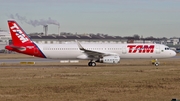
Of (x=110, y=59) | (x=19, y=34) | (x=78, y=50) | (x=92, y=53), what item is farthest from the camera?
(x=78, y=50)

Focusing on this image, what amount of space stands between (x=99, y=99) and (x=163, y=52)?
35.8 m

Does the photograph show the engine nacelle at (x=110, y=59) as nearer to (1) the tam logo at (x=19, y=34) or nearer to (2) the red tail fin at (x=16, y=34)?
(2) the red tail fin at (x=16, y=34)

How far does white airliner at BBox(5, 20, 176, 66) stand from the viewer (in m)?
52.4

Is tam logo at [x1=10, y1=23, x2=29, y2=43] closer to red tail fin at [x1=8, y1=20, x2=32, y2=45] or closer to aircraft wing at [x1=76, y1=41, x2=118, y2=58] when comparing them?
red tail fin at [x1=8, y1=20, x2=32, y2=45]

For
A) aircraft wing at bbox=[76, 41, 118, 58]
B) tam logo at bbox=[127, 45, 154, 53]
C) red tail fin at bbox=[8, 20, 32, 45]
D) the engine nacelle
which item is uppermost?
red tail fin at bbox=[8, 20, 32, 45]

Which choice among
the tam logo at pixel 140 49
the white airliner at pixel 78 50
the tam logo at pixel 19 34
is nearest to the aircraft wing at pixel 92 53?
the white airliner at pixel 78 50

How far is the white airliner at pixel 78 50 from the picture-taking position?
172 ft

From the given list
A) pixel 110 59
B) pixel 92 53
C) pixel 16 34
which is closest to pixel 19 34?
pixel 16 34

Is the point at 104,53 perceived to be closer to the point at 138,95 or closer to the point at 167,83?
the point at 167,83

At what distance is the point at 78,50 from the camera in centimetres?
5328

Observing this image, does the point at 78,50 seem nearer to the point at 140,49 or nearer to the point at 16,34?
the point at 140,49

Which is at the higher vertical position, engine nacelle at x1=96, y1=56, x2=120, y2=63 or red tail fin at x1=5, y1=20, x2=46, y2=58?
red tail fin at x1=5, y1=20, x2=46, y2=58

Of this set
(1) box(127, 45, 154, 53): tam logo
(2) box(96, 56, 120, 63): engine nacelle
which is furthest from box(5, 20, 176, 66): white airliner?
(2) box(96, 56, 120, 63): engine nacelle

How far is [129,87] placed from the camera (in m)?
25.7
